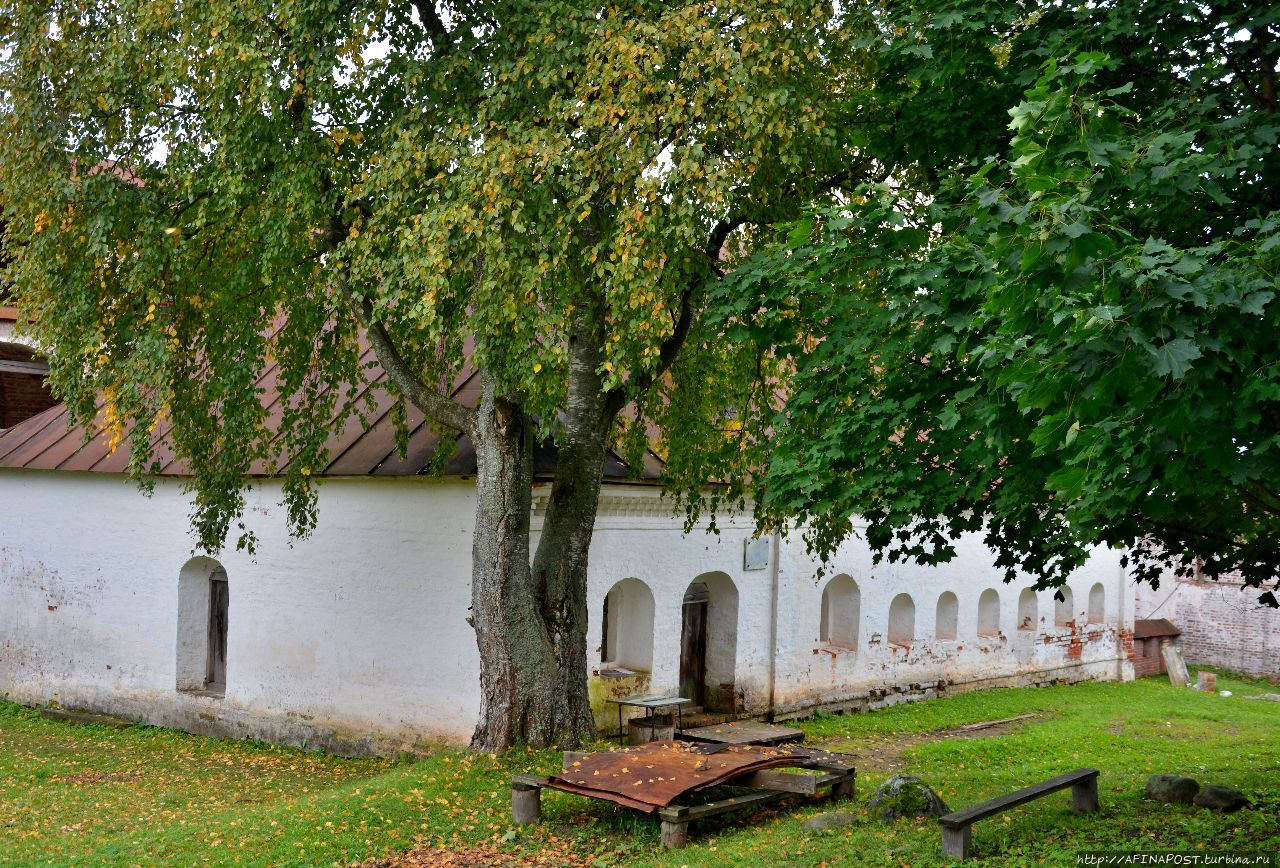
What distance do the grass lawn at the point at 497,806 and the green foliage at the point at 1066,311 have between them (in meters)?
1.99

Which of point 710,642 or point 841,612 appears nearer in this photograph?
point 710,642

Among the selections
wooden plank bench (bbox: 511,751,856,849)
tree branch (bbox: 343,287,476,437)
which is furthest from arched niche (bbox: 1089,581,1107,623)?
tree branch (bbox: 343,287,476,437)

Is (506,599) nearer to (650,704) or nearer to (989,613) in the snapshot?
(650,704)

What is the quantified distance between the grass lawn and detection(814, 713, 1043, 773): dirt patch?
2.5 inches

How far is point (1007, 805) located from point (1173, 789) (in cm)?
205

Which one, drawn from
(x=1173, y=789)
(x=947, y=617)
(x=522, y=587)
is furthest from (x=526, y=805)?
(x=947, y=617)

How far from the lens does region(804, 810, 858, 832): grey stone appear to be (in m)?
8.86

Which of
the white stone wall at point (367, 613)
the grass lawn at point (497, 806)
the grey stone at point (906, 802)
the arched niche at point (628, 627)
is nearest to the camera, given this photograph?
the grass lawn at point (497, 806)

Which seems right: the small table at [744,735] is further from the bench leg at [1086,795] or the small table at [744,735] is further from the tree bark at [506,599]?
the bench leg at [1086,795]

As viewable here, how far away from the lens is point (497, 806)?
9.73 meters

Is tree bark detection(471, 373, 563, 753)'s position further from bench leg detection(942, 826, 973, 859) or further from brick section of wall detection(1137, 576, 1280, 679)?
brick section of wall detection(1137, 576, 1280, 679)

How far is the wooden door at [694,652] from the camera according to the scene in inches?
624

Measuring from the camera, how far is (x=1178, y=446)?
16.0 ft

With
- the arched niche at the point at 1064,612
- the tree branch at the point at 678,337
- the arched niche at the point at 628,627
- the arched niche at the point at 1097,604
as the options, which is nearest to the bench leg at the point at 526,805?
the tree branch at the point at 678,337
